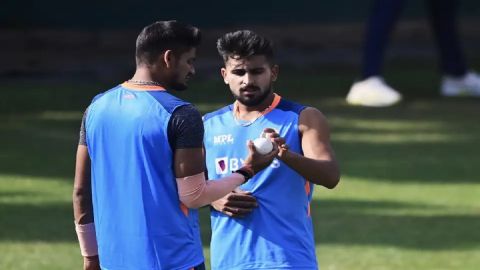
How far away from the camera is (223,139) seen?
19.1 ft

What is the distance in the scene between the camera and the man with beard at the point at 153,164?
5.00 metres

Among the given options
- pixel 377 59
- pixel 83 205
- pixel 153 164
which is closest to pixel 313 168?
pixel 153 164

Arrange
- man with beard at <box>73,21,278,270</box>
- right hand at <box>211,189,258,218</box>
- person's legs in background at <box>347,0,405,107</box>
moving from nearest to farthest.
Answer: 1. man with beard at <box>73,21,278,270</box>
2. right hand at <box>211,189,258,218</box>
3. person's legs in background at <box>347,0,405,107</box>

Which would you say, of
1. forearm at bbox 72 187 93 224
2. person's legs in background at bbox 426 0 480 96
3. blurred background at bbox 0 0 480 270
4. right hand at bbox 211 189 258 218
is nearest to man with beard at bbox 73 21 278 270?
forearm at bbox 72 187 93 224

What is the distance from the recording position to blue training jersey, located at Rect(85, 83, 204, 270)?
5.02 meters

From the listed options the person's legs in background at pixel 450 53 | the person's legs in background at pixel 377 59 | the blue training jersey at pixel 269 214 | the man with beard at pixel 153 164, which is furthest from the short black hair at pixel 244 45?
the person's legs in background at pixel 450 53

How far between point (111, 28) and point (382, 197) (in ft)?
27.2

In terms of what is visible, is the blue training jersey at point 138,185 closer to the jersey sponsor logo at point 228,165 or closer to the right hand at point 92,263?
the right hand at point 92,263

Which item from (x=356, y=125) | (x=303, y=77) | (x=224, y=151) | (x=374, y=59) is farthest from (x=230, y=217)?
(x=303, y=77)

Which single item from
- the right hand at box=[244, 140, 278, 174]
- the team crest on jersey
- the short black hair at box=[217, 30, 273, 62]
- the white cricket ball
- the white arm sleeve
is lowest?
Result: the team crest on jersey

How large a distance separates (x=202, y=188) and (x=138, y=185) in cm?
24

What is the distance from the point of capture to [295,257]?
5719 mm

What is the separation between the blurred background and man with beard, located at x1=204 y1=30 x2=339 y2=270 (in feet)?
9.37

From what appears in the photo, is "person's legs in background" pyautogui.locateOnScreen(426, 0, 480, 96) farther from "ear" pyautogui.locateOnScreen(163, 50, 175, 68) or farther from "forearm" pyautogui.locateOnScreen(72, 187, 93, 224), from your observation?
"ear" pyautogui.locateOnScreen(163, 50, 175, 68)
